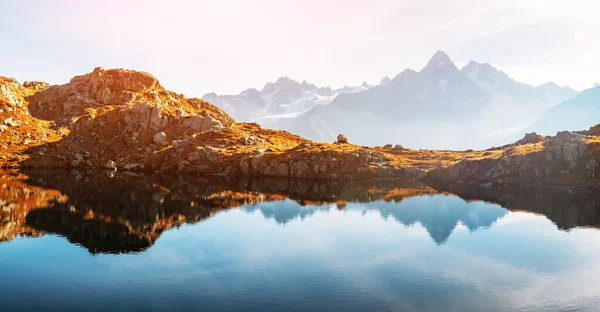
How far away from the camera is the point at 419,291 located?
4956 cm

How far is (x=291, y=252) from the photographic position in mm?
66500

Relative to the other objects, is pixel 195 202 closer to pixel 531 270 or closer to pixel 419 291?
pixel 419 291

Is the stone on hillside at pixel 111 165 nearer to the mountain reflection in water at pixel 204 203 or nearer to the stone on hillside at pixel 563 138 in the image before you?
the mountain reflection in water at pixel 204 203

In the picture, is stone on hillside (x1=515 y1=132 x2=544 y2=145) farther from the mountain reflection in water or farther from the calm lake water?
the calm lake water

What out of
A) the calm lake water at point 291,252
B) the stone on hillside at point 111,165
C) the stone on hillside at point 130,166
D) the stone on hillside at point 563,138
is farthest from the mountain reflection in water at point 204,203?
the stone on hillside at point 563,138

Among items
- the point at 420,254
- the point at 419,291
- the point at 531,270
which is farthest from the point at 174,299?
the point at 531,270

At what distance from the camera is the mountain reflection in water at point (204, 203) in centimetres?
7738

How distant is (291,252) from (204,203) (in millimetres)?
52018

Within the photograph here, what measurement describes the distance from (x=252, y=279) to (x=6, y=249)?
42.8 m

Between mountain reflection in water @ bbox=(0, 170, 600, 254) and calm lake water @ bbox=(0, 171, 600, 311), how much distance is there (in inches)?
21.6

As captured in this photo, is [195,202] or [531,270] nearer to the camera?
[531,270]

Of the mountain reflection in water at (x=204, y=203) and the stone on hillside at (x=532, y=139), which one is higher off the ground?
the stone on hillside at (x=532, y=139)

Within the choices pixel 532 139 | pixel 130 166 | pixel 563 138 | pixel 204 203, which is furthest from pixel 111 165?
pixel 532 139

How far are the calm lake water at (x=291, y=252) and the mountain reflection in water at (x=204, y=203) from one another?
1.80 ft
